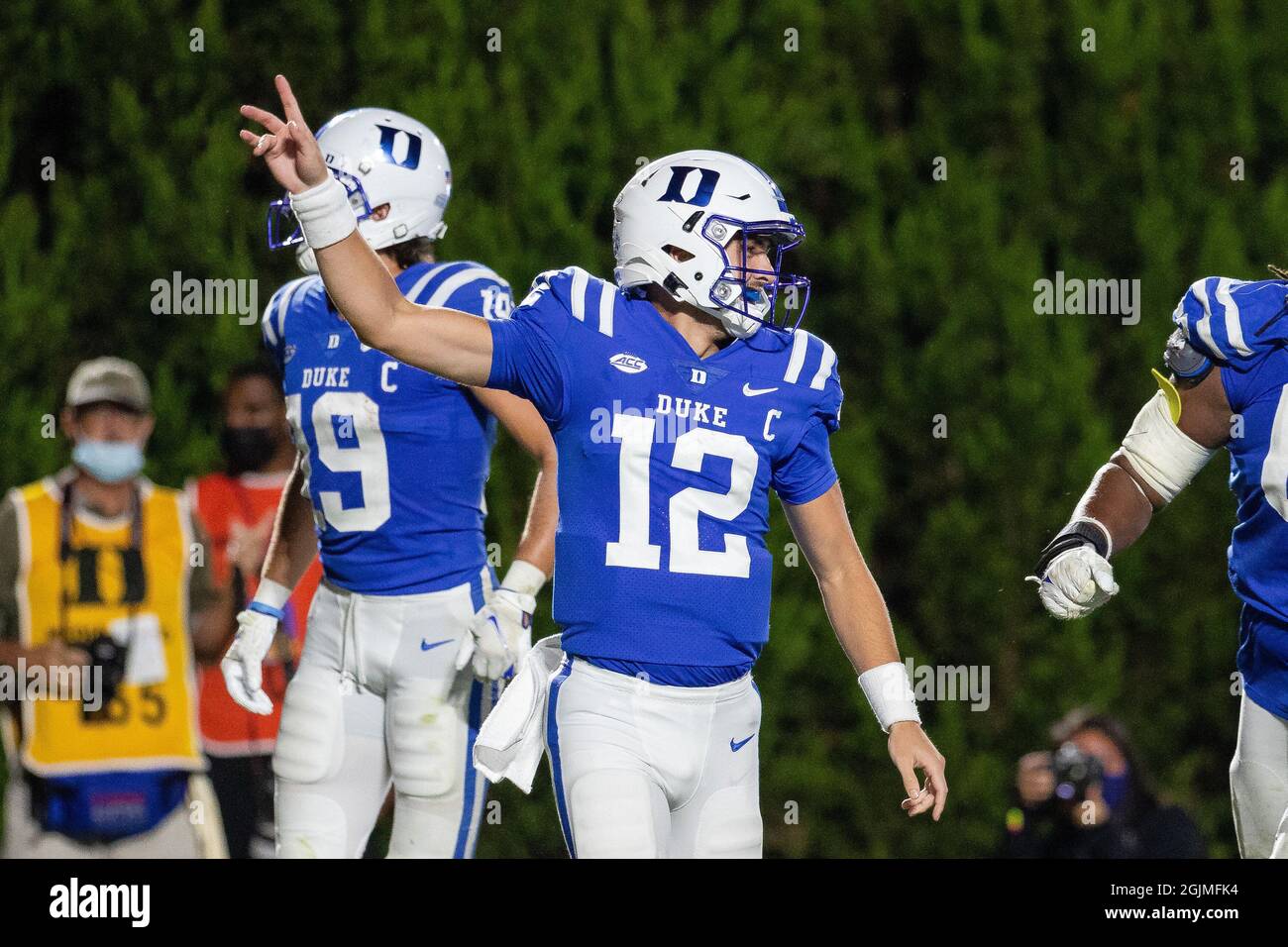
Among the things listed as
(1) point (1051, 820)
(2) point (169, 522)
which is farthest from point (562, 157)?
(1) point (1051, 820)

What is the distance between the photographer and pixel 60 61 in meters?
6.59

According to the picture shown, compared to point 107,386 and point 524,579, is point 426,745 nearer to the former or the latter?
point 524,579

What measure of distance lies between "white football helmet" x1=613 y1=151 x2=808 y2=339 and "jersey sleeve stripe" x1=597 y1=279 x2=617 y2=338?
65 mm

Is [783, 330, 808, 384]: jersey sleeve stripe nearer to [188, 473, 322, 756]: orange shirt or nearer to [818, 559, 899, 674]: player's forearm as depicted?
[818, 559, 899, 674]: player's forearm

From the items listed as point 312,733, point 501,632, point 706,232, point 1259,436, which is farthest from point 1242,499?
point 312,733

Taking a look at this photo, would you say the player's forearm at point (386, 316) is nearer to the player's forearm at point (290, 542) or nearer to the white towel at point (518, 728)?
the white towel at point (518, 728)

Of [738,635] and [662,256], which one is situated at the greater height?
[662,256]

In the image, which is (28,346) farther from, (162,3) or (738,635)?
(738,635)

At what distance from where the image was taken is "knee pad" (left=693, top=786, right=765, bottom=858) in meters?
3.51

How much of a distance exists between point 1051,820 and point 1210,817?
959 millimetres

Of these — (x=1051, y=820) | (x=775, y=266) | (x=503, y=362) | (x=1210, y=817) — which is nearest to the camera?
(x=503, y=362)

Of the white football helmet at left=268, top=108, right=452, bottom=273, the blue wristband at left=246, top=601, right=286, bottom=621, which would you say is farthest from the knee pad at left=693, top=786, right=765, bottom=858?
the white football helmet at left=268, top=108, right=452, bottom=273

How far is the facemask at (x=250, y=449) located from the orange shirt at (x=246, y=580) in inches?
1.6

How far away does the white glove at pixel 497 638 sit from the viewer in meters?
4.23
